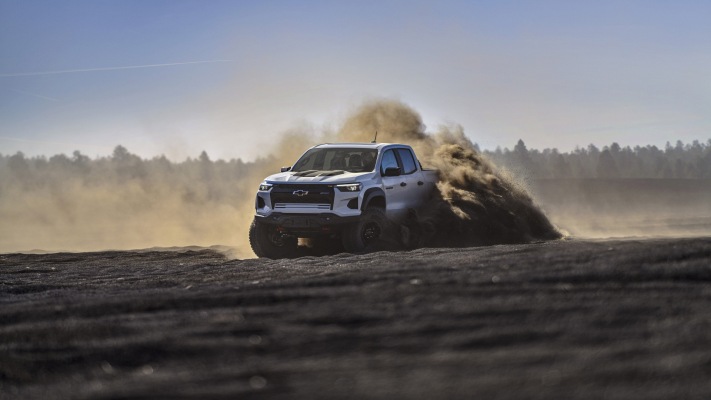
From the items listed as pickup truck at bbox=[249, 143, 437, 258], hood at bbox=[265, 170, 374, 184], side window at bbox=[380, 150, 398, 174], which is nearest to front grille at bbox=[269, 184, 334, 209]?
pickup truck at bbox=[249, 143, 437, 258]

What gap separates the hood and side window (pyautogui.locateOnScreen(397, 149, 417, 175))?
1.33m

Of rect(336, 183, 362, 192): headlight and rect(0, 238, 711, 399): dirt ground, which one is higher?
rect(336, 183, 362, 192): headlight

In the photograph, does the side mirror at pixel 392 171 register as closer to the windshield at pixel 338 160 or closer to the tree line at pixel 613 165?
the windshield at pixel 338 160

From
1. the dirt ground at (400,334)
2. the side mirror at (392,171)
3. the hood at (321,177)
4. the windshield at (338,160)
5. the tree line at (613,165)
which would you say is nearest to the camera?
the dirt ground at (400,334)

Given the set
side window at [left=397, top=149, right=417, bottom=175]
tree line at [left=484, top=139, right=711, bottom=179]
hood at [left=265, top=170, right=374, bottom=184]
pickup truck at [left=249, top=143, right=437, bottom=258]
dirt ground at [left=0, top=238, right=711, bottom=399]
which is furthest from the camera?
tree line at [left=484, top=139, right=711, bottom=179]

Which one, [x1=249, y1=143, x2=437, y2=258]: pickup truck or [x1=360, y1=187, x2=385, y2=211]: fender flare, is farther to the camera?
[x1=360, y1=187, x2=385, y2=211]: fender flare

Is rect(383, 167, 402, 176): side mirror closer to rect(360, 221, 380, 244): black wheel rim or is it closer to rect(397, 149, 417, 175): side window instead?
rect(397, 149, 417, 175): side window

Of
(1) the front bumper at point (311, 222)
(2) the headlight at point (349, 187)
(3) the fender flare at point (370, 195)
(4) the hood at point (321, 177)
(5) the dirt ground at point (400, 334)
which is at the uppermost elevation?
(4) the hood at point (321, 177)

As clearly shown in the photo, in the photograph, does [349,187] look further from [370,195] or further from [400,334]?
[400,334]

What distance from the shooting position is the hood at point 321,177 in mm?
16312

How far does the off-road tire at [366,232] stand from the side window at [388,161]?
2.85 ft

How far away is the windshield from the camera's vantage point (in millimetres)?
17219

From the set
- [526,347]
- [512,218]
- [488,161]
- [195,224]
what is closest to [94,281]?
[526,347]

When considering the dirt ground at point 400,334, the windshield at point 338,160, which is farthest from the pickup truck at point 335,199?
the dirt ground at point 400,334
